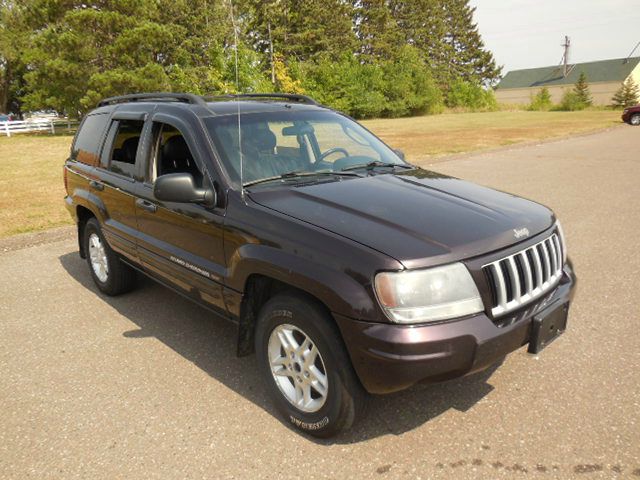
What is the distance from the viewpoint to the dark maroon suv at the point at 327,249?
2389 mm

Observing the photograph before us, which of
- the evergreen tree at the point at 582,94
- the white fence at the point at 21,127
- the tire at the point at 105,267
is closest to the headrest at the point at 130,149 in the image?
the tire at the point at 105,267

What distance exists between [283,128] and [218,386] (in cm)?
187

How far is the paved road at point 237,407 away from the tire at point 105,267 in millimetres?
148

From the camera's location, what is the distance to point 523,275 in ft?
8.84

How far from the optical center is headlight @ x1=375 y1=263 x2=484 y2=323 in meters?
2.36

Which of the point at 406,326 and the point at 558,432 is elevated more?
the point at 406,326

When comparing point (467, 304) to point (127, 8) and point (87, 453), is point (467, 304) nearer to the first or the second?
point (87, 453)

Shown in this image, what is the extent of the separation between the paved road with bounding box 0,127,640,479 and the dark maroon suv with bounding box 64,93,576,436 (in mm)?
304

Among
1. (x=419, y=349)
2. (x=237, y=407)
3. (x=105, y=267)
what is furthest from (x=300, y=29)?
(x=419, y=349)

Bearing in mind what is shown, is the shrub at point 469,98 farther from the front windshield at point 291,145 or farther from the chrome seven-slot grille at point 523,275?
the chrome seven-slot grille at point 523,275

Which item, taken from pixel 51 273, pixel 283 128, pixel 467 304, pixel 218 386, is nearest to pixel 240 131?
pixel 283 128

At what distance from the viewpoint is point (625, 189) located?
958 centimetres

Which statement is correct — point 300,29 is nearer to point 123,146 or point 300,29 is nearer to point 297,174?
point 123,146

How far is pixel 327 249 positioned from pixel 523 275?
41.4 inches
